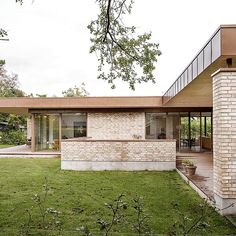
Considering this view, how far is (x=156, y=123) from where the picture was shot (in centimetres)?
2162

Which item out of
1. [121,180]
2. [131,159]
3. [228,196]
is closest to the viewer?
[228,196]

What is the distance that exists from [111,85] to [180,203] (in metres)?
3.18

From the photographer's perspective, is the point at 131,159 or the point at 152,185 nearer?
the point at 152,185

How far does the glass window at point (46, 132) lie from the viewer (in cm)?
2223

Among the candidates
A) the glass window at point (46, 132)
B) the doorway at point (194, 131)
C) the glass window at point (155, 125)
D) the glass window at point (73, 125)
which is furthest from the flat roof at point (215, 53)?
the glass window at point (46, 132)

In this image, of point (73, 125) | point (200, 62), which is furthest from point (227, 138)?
point (73, 125)

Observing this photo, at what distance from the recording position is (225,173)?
6.42 meters

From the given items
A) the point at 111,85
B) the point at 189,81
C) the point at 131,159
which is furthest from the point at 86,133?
the point at 111,85

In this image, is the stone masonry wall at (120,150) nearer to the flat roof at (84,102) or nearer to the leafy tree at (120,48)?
the leafy tree at (120,48)

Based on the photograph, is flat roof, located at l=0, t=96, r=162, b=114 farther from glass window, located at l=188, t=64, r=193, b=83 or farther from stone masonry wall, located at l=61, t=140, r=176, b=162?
glass window, located at l=188, t=64, r=193, b=83

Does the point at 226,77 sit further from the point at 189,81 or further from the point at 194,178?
the point at 194,178

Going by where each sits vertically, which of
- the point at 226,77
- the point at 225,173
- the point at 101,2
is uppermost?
the point at 101,2

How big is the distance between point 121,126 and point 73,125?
3.26 meters

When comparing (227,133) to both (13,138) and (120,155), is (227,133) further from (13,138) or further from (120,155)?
(13,138)
